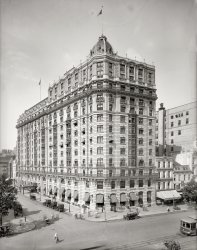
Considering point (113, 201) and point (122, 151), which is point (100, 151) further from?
point (113, 201)

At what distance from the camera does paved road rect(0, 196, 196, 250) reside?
28.9m

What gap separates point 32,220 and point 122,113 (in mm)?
27278

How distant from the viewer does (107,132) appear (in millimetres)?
51250

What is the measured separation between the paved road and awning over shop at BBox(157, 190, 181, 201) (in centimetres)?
1349

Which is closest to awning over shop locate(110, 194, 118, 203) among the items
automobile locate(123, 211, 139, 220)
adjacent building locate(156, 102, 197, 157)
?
automobile locate(123, 211, 139, 220)

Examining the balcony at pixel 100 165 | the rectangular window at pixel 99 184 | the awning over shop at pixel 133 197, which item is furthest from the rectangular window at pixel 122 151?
the awning over shop at pixel 133 197

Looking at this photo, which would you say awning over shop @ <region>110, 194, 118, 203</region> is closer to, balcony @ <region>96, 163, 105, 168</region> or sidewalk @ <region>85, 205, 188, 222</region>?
sidewalk @ <region>85, 205, 188, 222</region>

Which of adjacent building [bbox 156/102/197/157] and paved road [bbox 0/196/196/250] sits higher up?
adjacent building [bbox 156/102/197/157]

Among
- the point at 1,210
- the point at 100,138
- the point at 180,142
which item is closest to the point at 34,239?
the point at 1,210

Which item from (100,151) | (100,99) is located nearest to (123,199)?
(100,151)

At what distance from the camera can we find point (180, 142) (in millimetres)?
74250

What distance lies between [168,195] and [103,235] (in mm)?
A: 27965

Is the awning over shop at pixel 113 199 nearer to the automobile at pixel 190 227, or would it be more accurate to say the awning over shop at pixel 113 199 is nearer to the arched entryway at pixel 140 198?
the arched entryway at pixel 140 198

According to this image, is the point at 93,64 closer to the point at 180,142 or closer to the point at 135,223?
the point at 135,223
